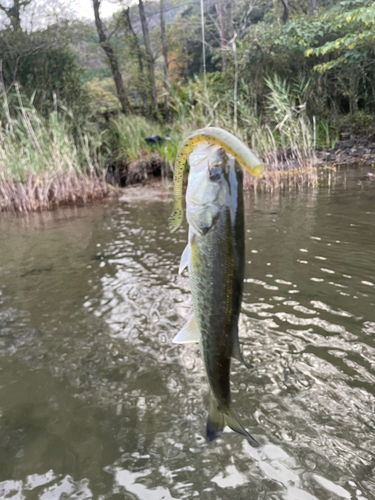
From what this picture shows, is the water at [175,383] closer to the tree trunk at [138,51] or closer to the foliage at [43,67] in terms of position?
the foliage at [43,67]

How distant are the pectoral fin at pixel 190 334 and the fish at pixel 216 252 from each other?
0.02 meters

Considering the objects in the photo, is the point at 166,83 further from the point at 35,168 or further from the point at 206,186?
the point at 206,186

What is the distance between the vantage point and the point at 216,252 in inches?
37.4

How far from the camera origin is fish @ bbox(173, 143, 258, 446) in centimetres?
89

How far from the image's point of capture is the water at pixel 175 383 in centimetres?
153

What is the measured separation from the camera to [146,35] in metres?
17.1

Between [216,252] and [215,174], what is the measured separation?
0.67 feet

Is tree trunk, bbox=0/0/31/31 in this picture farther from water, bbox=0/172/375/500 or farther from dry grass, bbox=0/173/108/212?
water, bbox=0/172/375/500

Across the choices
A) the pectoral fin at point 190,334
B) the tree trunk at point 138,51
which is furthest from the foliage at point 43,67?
the pectoral fin at point 190,334

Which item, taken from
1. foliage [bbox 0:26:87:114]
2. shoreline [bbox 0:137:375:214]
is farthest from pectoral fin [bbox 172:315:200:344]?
foliage [bbox 0:26:87:114]

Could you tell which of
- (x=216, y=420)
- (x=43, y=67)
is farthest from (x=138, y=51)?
(x=216, y=420)

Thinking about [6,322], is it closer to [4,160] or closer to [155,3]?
[4,160]

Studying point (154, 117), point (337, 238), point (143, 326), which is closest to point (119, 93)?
point (154, 117)

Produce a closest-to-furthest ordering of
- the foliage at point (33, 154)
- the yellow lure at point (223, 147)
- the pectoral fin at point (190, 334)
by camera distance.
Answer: the yellow lure at point (223, 147) → the pectoral fin at point (190, 334) → the foliage at point (33, 154)
